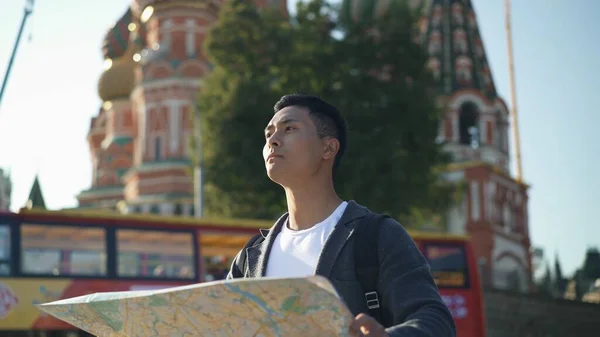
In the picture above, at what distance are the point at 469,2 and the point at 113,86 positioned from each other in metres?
18.7

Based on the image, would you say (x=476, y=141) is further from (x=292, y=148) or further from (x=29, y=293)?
(x=292, y=148)

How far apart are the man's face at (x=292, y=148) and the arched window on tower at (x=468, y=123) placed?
146ft

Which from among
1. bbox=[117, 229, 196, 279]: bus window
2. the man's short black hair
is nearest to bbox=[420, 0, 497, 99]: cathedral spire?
bbox=[117, 229, 196, 279]: bus window

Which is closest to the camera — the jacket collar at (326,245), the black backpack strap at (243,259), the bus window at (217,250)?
the jacket collar at (326,245)

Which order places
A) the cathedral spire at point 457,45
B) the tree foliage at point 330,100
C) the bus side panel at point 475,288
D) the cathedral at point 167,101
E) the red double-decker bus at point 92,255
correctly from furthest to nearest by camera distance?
1. the cathedral spire at point 457,45
2. the cathedral at point 167,101
3. the tree foliage at point 330,100
4. the bus side panel at point 475,288
5. the red double-decker bus at point 92,255

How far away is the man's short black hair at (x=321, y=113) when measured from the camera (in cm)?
327

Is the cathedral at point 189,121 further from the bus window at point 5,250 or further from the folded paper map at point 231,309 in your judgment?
the folded paper map at point 231,309

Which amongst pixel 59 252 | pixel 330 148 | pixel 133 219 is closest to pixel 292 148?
pixel 330 148

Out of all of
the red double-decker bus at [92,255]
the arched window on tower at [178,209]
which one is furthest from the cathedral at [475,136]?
the red double-decker bus at [92,255]

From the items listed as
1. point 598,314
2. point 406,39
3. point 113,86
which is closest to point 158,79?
point 113,86

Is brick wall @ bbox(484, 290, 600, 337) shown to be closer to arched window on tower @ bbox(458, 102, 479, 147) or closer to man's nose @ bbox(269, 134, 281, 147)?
arched window on tower @ bbox(458, 102, 479, 147)

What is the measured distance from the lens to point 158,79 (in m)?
39.9

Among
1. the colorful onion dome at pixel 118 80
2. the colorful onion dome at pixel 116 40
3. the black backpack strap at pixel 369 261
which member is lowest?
the black backpack strap at pixel 369 261

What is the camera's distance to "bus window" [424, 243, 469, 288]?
18719 millimetres
